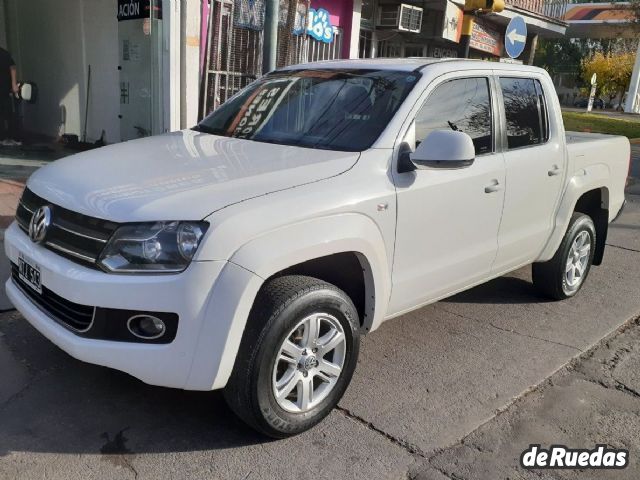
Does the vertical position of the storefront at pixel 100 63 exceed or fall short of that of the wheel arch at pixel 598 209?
it exceeds it

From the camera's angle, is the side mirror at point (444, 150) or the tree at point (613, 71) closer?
the side mirror at point (444, 150)

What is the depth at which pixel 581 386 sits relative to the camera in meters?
3.71

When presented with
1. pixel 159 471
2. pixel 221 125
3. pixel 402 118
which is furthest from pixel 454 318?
pixel 159 471

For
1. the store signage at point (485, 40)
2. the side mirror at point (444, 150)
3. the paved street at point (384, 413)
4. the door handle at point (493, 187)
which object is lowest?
the paved street at point (384, 413)

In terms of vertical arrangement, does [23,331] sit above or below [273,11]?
below

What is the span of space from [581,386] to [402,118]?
75.5 inches

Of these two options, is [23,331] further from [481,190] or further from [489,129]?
[489,129]

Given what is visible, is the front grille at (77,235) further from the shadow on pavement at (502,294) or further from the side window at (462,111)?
the shadow on pavement at (502,294)

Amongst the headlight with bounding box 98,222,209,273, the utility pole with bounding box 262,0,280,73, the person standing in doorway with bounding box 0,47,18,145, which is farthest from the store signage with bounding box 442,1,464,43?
the headlight with bounding box 98,222,209,273

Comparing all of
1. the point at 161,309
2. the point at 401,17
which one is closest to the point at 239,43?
the point at 401,17

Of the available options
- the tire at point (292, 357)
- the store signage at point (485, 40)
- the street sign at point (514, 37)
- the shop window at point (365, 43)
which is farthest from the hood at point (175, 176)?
the store signage at point (485, 40)

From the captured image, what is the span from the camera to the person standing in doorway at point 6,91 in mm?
9758

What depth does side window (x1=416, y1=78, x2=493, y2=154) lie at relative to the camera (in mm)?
3648

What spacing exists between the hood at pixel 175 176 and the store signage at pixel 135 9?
19.0 feet
